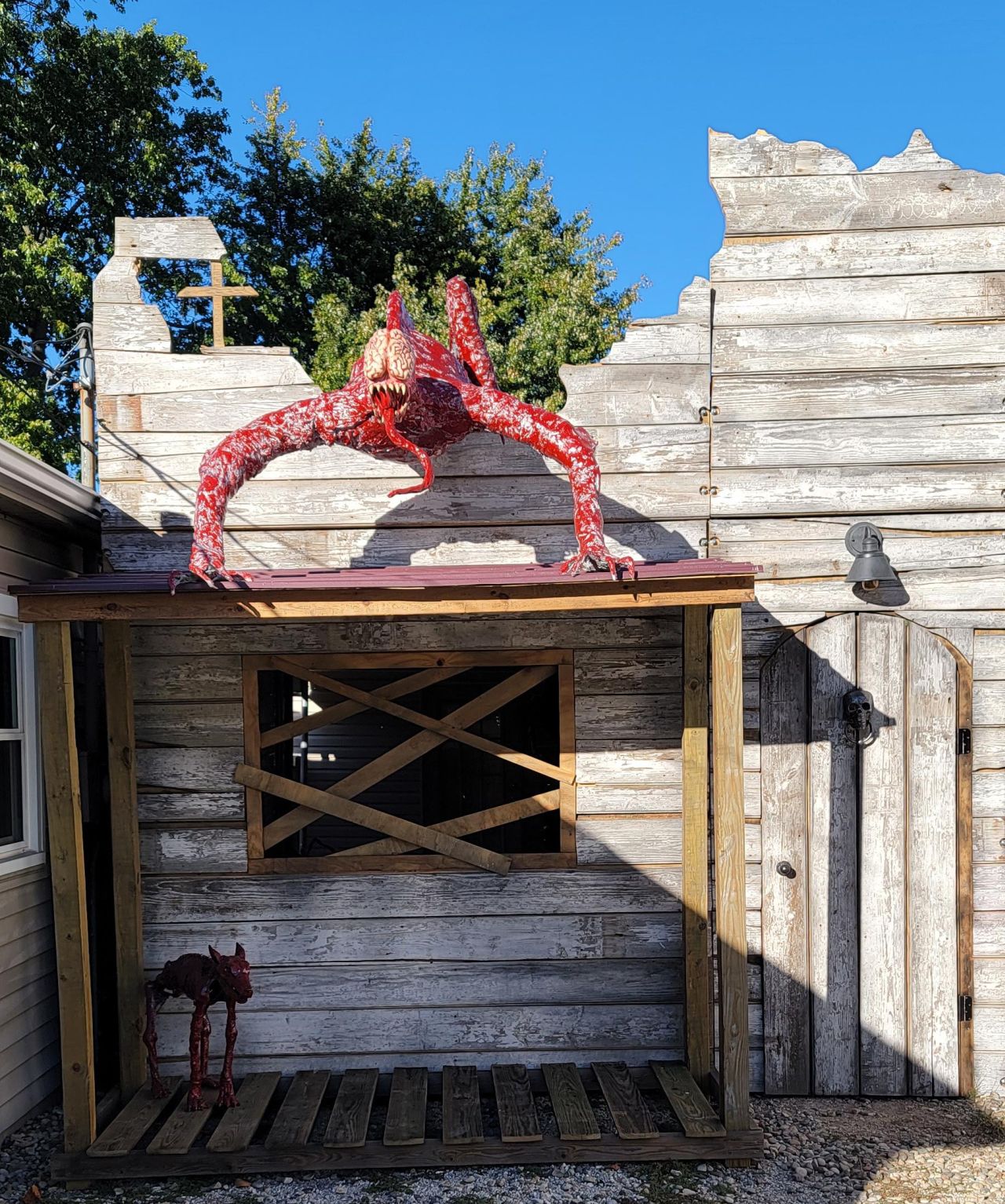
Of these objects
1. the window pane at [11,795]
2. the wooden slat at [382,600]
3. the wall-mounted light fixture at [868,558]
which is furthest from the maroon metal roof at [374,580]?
the window pane at [11,795]

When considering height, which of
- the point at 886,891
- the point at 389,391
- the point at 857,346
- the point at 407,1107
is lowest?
the point at 407,1107

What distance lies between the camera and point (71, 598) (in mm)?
3904

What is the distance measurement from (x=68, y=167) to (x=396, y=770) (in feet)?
49.1

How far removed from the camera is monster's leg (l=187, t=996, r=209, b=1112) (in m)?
4.35

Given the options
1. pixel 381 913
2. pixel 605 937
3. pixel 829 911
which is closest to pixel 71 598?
pixel 381 913

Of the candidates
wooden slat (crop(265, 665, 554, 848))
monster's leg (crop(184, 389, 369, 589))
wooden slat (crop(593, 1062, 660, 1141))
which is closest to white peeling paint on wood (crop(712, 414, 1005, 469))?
wooden slat (crop(265, 665, 554, 848))

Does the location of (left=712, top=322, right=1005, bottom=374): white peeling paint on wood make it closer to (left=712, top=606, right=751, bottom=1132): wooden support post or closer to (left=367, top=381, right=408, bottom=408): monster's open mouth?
(left=712, top=606, right=751, bottom=1132): wooden support post

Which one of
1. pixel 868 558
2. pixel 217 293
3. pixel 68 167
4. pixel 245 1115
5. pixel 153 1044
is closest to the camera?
pixel 245 1115

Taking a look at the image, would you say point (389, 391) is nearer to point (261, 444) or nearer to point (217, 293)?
point (261, 444)

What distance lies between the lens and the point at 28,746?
471cm

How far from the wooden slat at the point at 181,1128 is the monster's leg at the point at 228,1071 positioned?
0.21 ft

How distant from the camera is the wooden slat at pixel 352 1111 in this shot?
13.3ft

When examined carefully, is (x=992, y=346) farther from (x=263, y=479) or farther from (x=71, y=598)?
(x=71, y=598)

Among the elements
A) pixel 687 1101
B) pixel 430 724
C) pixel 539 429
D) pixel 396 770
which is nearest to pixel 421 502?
pixel 539 429
